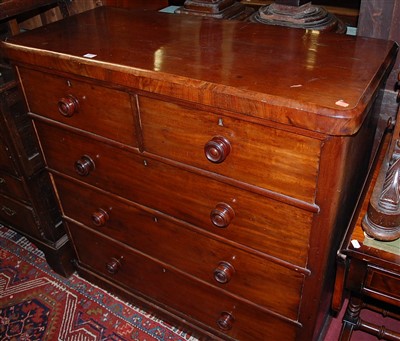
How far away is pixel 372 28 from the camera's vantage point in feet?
4.54

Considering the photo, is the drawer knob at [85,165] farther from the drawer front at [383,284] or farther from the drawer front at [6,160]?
the drawer front at [383,284]

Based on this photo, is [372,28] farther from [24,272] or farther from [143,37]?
[24,272]

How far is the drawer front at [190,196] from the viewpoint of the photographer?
1.17 meters

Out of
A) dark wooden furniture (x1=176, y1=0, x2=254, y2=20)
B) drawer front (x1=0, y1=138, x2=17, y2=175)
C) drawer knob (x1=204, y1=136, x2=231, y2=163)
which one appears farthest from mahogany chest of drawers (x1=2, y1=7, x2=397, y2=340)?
drawer front (x1=0, y1=138, x2=17, y2=175)

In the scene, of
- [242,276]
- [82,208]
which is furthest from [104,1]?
[242,276]

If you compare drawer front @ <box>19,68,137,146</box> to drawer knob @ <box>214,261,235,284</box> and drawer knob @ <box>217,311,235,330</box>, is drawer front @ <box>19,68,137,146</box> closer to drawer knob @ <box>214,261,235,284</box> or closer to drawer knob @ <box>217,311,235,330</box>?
drawer knob @ <box>214,261,235,284</box>

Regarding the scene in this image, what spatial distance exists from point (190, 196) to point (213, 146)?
0.27 m

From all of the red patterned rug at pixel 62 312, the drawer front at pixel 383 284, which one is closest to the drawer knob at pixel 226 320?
the red patterned rug at pixel 62 312

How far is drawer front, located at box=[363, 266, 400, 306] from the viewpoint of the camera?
1.10 m

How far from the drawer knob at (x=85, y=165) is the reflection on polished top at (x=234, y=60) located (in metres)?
0.36

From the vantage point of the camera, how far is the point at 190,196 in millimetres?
1316

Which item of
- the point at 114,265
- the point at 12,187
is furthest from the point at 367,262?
the point at 12,187

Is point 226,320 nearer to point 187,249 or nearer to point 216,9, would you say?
point 187,249

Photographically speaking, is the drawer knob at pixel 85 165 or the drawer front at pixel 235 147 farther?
the drawer knob at pixel 85 165
